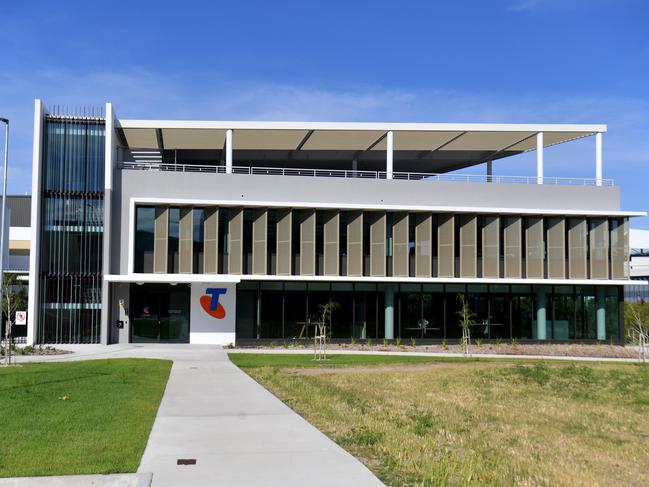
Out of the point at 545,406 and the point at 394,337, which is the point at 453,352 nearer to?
A: the point at 394,337

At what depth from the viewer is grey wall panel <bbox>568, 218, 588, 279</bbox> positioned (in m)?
39.2

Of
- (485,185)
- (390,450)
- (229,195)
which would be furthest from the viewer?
(485,185)

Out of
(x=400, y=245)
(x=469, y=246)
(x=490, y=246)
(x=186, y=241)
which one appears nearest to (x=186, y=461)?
(x=186, y=241)

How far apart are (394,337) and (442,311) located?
2.93 m

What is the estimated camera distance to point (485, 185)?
3906cm

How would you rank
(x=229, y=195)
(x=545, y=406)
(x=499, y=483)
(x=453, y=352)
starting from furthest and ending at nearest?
1. (x=229, y=195)
2. (x=453, y=352)
3. (x=545, y=406)
4. (x=499, y=483)

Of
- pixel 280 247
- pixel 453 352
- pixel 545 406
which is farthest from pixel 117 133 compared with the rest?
pixel 545 406

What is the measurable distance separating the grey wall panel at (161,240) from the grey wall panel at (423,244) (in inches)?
505

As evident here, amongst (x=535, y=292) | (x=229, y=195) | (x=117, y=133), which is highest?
(x=117, y=133)

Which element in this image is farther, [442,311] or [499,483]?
[442,311]

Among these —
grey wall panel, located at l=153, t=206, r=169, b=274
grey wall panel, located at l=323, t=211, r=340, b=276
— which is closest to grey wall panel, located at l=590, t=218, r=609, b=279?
grey wall panel, located at l=323, t=211, r=340, b=276

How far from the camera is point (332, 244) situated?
1464 inches

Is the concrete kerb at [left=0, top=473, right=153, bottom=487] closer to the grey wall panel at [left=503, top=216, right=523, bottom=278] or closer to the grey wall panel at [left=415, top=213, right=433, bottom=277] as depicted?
the grey wall panel at [left=415, top=213, right=433, bottom=277]

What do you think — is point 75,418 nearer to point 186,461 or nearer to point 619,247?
point 186,461
